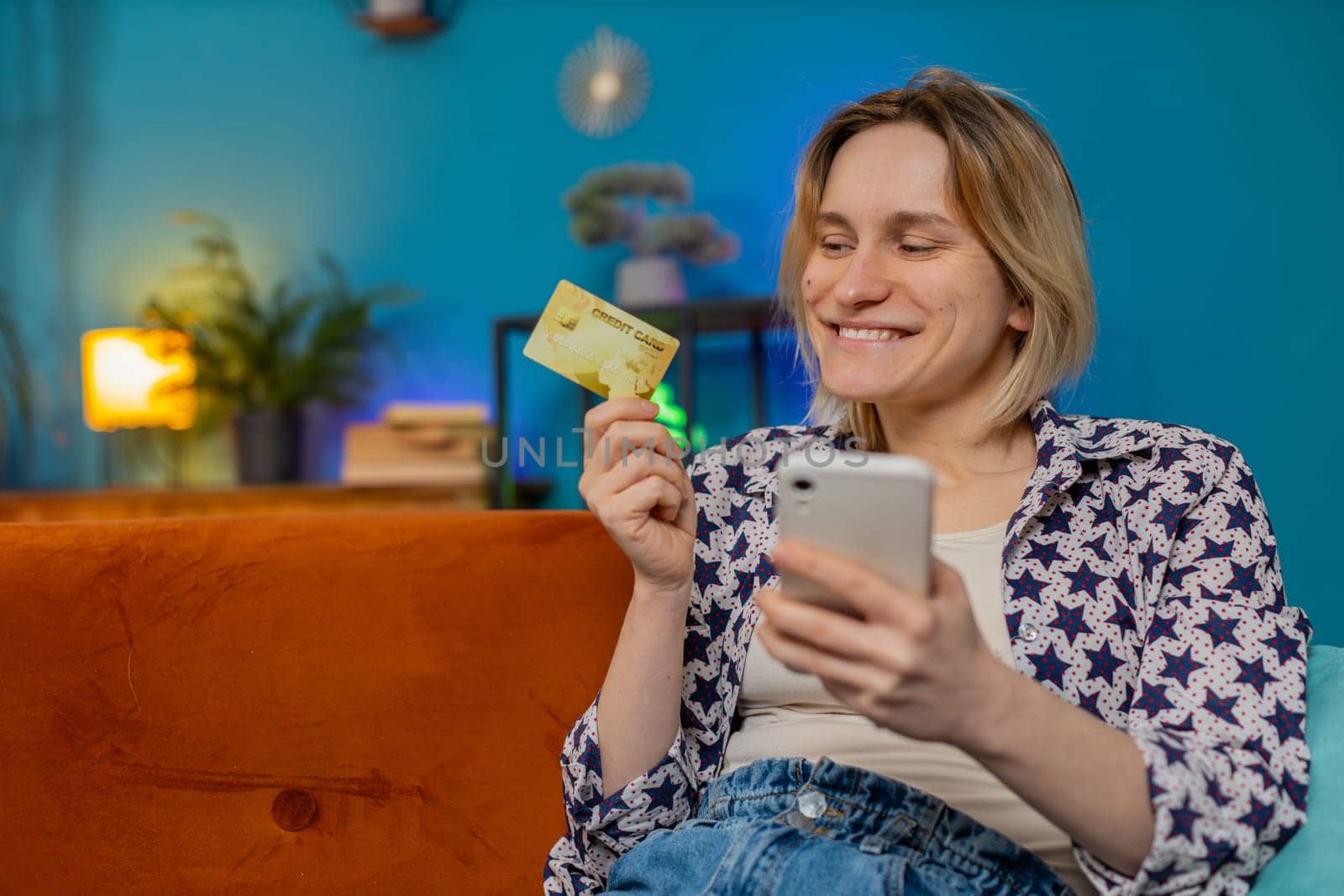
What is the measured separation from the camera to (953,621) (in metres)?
Answer: 0.73

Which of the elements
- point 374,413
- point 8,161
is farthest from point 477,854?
point 8,161

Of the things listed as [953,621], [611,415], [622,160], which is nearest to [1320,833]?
[953,621]

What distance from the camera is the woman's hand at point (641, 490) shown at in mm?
1104

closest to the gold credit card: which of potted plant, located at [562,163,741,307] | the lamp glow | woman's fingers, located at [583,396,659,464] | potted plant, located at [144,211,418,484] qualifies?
woman's fingers, located at [583,396,659,464]

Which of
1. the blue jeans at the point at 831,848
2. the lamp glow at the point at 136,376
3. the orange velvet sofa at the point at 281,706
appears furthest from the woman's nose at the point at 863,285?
the lamp glow at the point at 136,376

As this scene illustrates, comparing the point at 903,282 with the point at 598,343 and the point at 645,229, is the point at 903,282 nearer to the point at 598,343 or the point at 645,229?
the point at 598,343

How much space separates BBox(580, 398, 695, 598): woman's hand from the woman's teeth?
272 millimetres

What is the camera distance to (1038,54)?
3186 millimetres

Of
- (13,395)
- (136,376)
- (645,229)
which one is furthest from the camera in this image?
(13,395)

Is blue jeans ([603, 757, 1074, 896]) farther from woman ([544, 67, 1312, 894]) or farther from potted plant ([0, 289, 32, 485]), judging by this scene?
potted plant ([0, 289, 32, 485])

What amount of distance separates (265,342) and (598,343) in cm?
245

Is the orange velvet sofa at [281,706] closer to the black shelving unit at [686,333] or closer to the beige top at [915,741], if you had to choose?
the beige top at [915,741]

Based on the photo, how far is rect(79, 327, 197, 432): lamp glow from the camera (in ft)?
11.0

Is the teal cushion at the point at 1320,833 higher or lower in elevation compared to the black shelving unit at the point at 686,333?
lower
